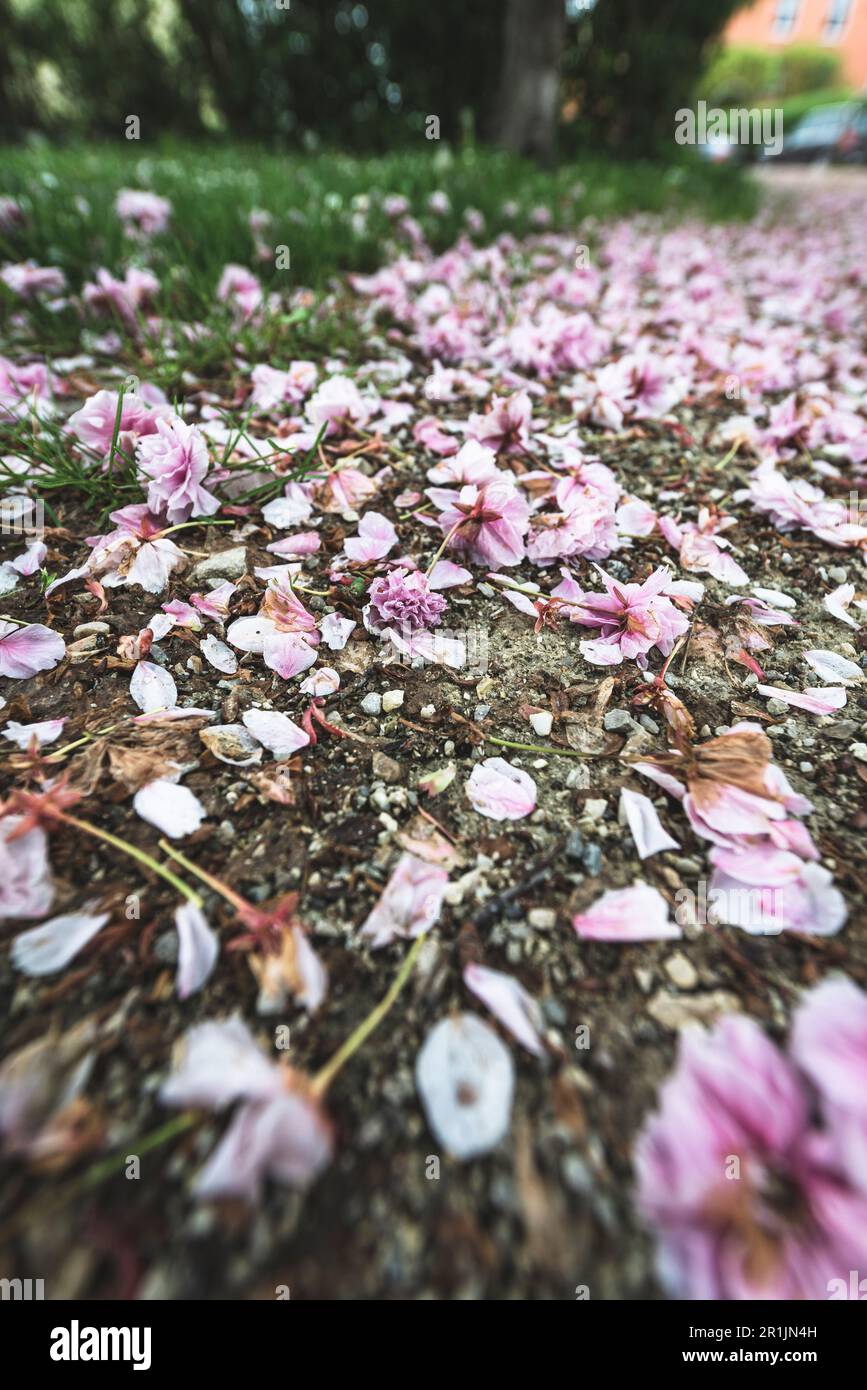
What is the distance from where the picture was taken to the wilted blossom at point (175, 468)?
1.45 meters

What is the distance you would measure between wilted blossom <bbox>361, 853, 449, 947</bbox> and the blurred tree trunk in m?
8.08

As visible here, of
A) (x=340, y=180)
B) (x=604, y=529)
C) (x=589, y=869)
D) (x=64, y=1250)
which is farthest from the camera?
(x=340, y=180)

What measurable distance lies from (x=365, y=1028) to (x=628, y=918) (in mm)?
408

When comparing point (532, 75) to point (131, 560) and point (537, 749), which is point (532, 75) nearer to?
point (131, 560)

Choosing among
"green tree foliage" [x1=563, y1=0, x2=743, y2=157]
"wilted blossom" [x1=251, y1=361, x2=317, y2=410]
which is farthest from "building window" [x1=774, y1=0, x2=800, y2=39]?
"wilted blossom" [x1=251, y1=361, x2=317, y2=410]

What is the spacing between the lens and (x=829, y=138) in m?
18.0

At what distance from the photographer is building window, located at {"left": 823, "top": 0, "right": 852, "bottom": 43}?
2675 cm

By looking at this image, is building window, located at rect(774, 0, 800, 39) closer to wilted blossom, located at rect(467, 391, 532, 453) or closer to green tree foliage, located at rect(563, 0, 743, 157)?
green tree foliage, located at rect(563, 0, 743, 157)

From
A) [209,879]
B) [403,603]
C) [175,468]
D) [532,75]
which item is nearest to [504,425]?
[403,603]

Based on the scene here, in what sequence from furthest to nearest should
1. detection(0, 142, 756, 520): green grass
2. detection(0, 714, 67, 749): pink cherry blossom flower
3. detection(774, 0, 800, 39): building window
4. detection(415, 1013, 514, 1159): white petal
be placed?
detection(774, 0, 800, 39): building window, detection(0, 142, 756, 520): green grass, detection(0, 714, 67, 749): pink cherry blossom flower, detection(415, 1013, 514, 1159): white petal

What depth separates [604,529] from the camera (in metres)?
1.55
